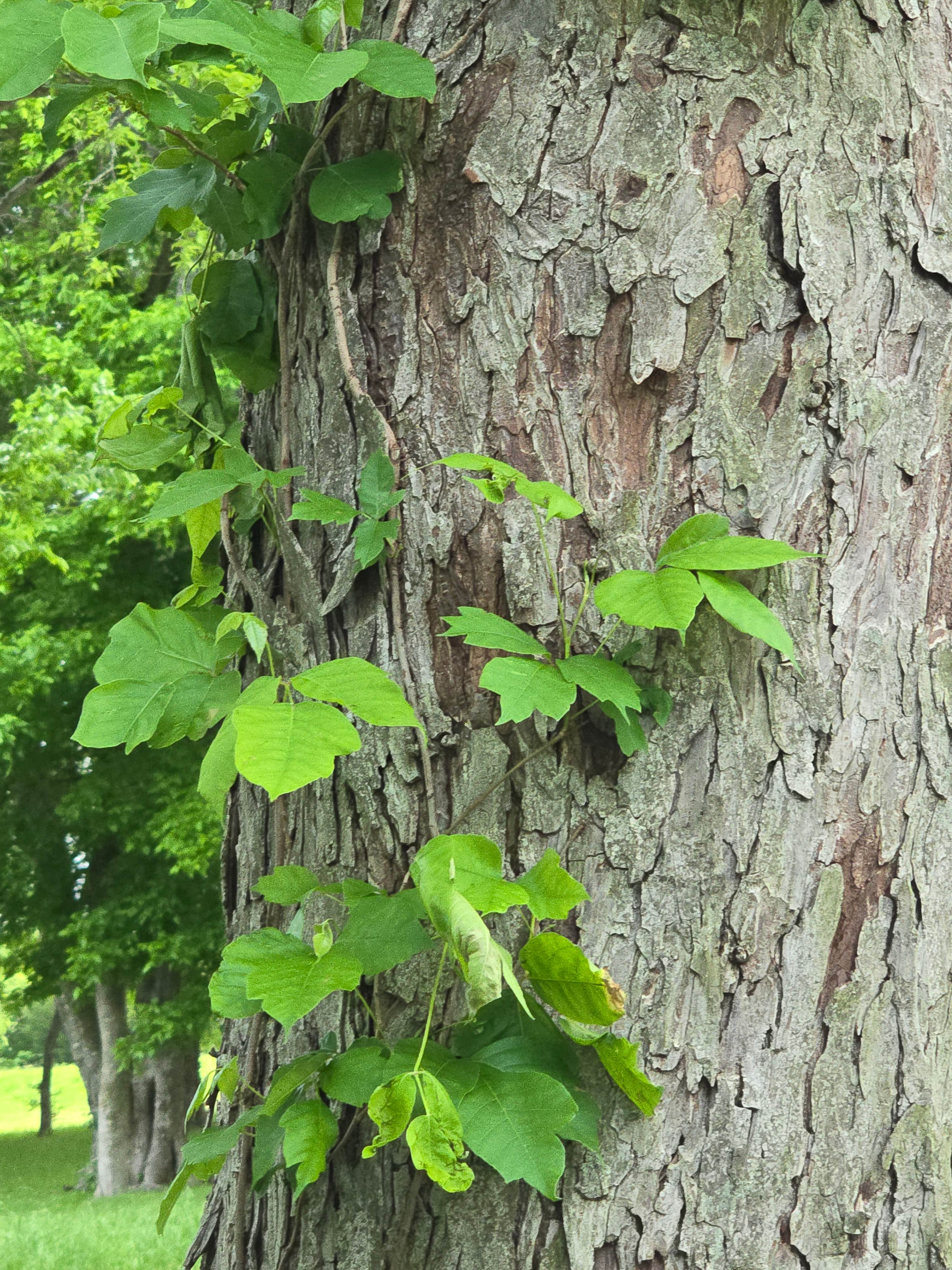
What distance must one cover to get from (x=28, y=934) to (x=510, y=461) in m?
13.8

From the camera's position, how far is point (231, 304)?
1.42 meters

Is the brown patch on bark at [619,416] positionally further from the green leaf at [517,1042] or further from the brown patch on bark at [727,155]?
the green leaf at [517,1042]

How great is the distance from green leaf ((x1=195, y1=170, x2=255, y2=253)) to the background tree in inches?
225

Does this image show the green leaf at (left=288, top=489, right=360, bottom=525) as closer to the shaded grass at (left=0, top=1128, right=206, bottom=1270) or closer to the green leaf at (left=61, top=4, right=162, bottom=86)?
the green leaf at (left=61, top=4, right=162, bottom=86)

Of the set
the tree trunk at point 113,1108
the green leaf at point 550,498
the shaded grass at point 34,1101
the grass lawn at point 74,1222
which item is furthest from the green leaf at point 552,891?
the shaded grass at point 34,1101

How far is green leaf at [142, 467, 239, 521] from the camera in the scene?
47.1 inches

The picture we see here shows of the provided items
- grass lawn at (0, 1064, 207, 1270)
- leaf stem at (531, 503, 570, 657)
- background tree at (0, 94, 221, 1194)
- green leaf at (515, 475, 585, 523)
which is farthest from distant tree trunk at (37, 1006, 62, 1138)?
green leaf at (515, 475, 585, 523)

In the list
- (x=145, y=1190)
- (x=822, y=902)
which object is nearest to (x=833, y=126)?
(x=822, y=902)

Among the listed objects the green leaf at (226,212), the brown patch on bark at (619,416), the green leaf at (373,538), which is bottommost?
the green leaf at (373,538)

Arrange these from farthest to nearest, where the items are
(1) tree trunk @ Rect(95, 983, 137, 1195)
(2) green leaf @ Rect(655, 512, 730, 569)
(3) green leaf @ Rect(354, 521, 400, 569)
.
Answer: (1) tree trunk @ Rect(95, 983, 137, 1195) < (3) green leaf @ Rect(354, 521, 400, 569) < (2) green leaf @ Rect(655, 512, 730, 569)

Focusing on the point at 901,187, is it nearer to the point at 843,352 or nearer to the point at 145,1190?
the point at 843,352

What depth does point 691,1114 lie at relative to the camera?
1.09 meters

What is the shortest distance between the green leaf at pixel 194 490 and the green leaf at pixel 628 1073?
28.7 inches

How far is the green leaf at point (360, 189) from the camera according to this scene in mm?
1271
